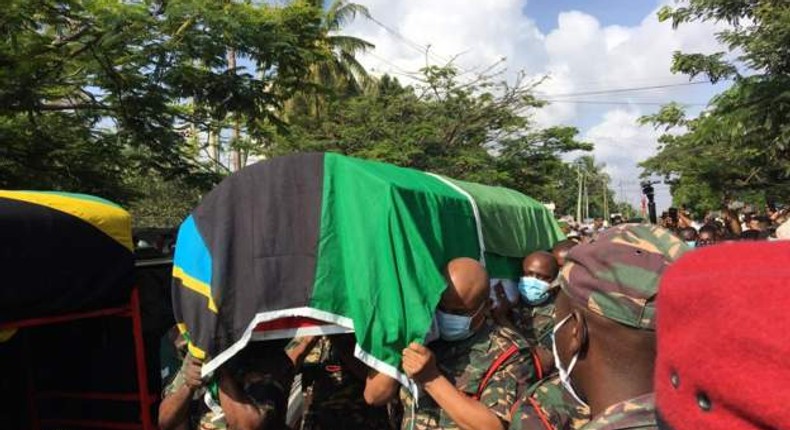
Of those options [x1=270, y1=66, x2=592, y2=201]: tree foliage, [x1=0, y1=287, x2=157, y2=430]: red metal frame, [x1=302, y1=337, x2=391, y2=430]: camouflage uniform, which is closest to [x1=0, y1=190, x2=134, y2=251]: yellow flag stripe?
[x1=0, y1=287, x2=157, y2=430]: red metal frame

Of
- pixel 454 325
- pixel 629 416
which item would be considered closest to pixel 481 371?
pixel 454 325

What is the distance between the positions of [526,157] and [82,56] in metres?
11.7

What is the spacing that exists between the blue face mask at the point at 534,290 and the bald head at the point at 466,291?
5.97 feet

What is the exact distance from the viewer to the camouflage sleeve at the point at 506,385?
2.05 m

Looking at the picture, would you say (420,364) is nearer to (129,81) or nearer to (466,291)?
(466,291)

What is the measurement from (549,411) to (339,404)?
5.02ft

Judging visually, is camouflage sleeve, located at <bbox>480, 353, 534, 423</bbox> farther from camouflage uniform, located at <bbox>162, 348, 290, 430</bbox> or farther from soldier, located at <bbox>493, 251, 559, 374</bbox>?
soldier, located at <bbox>493, 251, 559, 374</bbox>

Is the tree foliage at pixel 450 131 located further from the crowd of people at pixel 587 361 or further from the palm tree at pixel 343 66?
the crowd of people at pixel 587 361

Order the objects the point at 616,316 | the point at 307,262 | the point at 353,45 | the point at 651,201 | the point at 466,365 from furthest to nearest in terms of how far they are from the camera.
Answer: the point at 353,45 → the point at 651,201 → the point at 307,262 → the point at 466,365 → the point at 616,316

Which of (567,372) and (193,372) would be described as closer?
(567,372)

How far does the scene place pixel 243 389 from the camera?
7.82 feet

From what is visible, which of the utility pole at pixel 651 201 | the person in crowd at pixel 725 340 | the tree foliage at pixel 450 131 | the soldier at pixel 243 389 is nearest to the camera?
the person in crowd at pixel 725 340

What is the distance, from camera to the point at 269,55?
7688mm

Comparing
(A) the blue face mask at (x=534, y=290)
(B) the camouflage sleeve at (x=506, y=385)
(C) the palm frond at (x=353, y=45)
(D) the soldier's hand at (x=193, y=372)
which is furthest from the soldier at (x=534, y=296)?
(C) the palm frond at (x=353, y=45)
